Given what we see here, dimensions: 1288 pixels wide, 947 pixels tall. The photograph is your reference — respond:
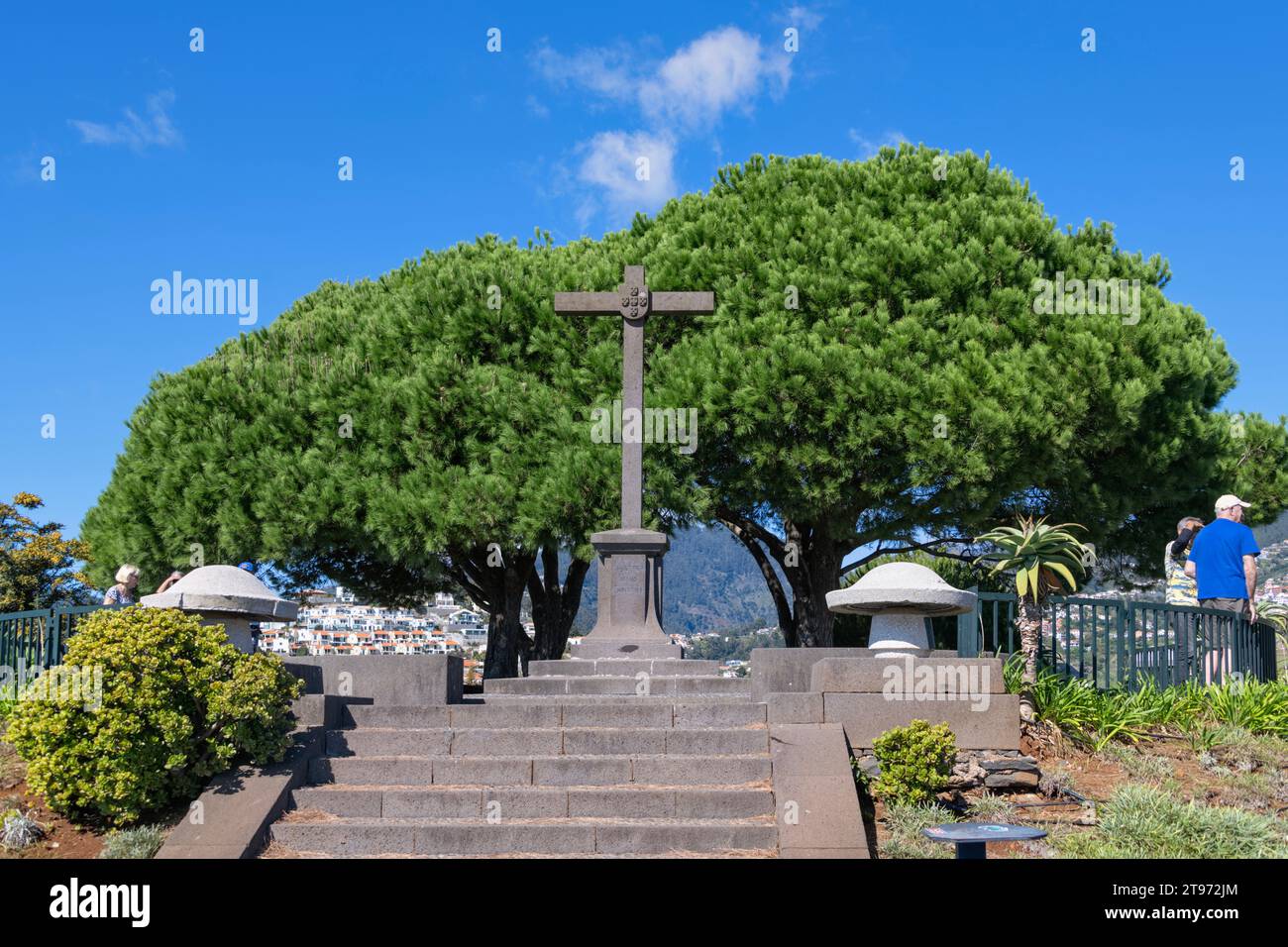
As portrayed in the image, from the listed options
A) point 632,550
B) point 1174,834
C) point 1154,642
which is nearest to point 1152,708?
point 1154,642

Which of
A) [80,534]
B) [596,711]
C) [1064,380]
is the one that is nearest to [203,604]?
[596,711]

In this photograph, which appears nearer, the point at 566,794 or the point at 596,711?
the point at 566,794

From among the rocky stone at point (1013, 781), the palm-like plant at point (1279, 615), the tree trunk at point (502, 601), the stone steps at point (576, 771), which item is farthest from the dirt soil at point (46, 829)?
the tree trunk at point (502, 601)

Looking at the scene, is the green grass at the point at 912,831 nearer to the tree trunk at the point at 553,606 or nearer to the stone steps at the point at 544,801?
the stone steps at the point at 544,801

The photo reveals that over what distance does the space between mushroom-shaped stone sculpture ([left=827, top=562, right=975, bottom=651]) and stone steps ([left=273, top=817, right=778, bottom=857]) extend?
2.84 metres

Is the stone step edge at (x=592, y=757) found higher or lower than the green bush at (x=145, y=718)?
lower

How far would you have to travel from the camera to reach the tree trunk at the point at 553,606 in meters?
24.5

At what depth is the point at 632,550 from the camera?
13.4 meters

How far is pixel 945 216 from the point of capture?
1916 cm

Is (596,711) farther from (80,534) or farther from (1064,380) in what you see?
(80,534)

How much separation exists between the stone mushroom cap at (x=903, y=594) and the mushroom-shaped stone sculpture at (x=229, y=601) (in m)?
5.23

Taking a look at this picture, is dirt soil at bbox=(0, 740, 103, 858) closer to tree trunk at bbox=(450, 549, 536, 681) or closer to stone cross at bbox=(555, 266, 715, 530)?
stone cross at bbox=(555, 266, 715, 530)
